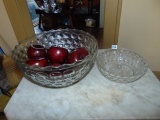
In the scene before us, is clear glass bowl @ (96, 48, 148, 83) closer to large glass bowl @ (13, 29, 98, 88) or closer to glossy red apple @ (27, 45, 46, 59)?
large glass bowl @ (13, 29, 98, 88)

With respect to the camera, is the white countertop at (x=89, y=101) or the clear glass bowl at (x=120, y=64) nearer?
the white countertop at (x=89, y=101)

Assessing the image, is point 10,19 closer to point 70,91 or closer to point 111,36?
point 111,36

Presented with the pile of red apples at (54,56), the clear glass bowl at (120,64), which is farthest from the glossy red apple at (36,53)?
the clear glass bowl at (120,64)

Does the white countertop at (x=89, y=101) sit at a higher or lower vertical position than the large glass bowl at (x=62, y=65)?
lower

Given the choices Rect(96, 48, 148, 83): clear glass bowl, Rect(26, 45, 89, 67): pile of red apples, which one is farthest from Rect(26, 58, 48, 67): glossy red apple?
Rect(96, 48, 148, 83): clear glass bowl

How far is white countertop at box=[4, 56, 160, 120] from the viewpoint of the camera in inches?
16.3

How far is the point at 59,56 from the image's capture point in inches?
18.9

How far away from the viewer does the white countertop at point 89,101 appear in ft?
1.35

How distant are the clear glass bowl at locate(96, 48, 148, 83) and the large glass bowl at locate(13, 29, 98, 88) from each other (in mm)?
82

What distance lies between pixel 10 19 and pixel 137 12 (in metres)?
1.07

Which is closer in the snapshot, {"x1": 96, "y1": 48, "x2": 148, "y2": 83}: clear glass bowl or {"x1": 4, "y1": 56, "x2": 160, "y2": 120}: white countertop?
{"x1": 4, "y1": 56, "x2": 160, "y2": 120}: white countertop

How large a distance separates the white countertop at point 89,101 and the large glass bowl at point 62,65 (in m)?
0.04

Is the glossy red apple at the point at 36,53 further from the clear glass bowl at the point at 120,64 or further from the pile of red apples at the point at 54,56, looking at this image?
the clear glass bowl at the point at 120,64

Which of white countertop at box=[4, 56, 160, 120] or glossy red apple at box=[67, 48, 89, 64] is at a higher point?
glossy red apple at box=[67, 48, 89, 64]
